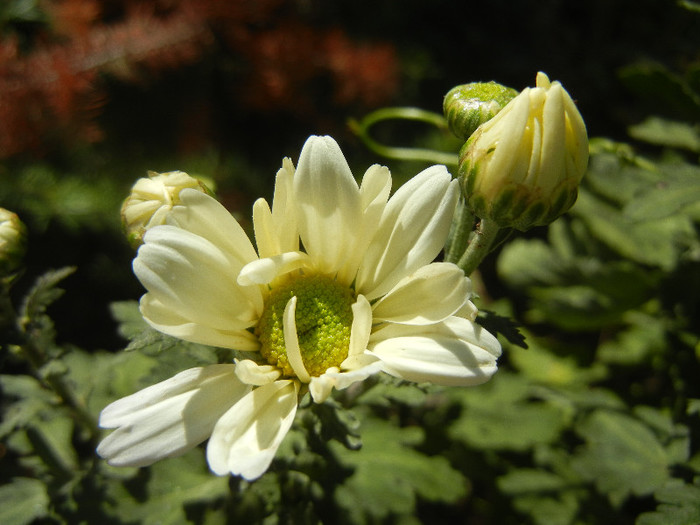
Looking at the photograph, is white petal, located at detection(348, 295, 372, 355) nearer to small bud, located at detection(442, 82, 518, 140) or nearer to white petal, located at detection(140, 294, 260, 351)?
white petal, located at detection(140, 294, 260, 351)

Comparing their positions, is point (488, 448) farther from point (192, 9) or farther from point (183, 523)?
point (192, 9)

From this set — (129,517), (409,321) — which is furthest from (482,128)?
(129,517)

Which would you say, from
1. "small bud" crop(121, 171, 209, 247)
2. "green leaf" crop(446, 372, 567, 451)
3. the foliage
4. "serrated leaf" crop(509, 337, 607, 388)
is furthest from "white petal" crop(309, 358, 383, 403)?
"serrated leaf" crop(509, 337, 607, 388)

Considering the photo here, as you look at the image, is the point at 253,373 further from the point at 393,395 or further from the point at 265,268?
the point at 393,395

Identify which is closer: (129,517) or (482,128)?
(482,128)

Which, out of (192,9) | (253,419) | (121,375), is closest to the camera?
(253,419)

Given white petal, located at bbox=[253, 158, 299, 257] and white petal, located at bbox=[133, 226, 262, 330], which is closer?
white petal, located at bbox=[133, 226, 262, 330]
